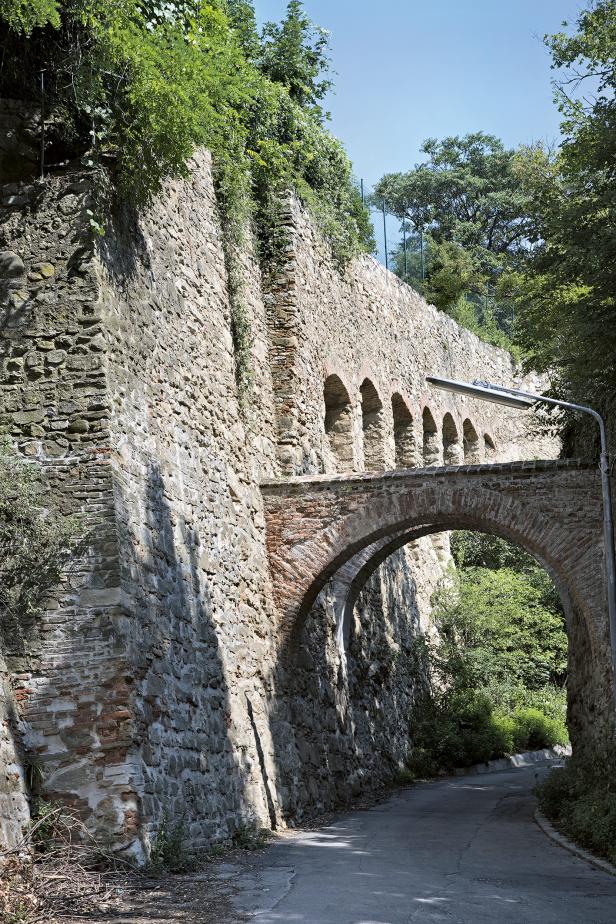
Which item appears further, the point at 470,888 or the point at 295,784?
the point at 295,784

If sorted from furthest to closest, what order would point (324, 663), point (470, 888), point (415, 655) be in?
point (415, 655)
point (324, 663)
point (470, 888)

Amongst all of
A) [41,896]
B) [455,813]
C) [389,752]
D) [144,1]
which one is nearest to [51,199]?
[144,1]

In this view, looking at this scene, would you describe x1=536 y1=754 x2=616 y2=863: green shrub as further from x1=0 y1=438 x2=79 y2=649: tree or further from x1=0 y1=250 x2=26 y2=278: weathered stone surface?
x1=0 y1=250 x2=26 y2=278: weathered stone surface

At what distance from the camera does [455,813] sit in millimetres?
14195

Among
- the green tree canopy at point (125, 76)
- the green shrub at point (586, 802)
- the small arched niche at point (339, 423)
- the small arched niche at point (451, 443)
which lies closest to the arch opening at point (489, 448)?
the small arched niche at point (451, 443)

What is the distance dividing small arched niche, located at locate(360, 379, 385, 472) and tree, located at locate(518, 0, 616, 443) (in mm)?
4574

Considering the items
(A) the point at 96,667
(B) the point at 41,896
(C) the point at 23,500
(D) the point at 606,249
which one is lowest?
(B) the point at 41,896

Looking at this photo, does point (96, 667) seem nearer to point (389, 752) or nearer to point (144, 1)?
point (144, 1)

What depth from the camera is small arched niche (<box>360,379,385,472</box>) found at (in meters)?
19.9

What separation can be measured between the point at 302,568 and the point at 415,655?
24.2 ft

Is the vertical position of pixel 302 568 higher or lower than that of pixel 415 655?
higher

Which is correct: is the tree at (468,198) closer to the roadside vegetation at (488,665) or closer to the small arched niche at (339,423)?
the roadside vegetation at (488,665)

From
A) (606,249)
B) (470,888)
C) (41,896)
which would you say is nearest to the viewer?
(41,896)

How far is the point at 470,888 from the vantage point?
27.6 feet
